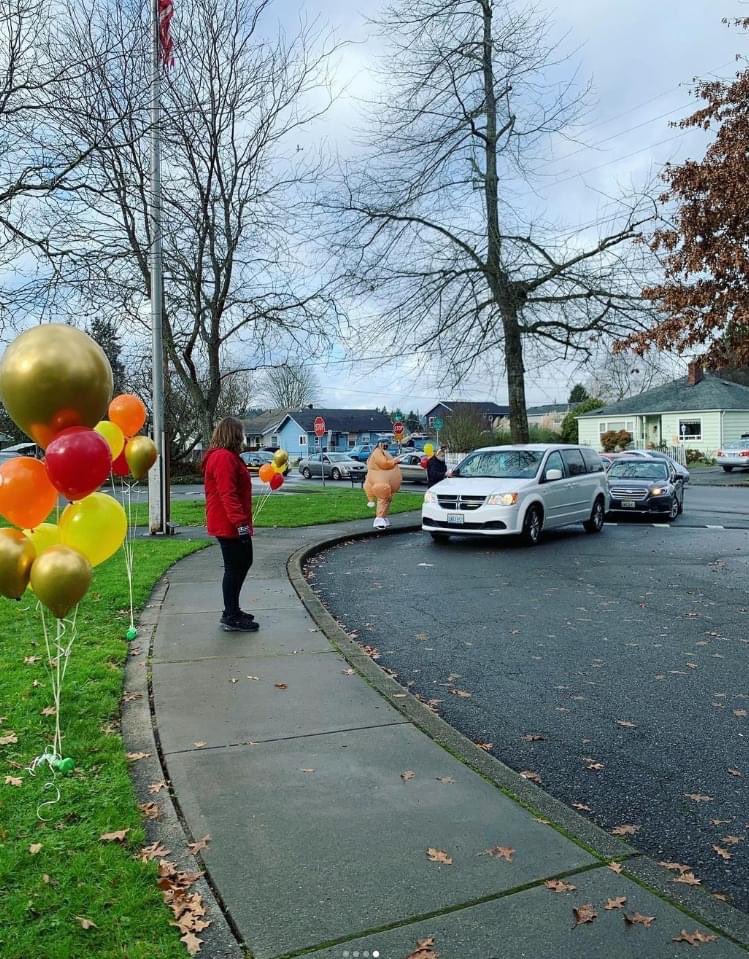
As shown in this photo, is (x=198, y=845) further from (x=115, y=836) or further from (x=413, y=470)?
(x=413, y=470)

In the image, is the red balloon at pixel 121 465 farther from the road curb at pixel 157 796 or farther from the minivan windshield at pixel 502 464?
the minivan windshield at pixel 502 464

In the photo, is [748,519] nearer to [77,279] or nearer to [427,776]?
[77,279]

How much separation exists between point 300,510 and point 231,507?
12586mm

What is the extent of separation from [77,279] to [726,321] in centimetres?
1584

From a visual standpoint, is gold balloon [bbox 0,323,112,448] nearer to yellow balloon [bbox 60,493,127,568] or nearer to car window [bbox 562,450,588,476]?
yellow balloon [bbox 60,493,127,568]

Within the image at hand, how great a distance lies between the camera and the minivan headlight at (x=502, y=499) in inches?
504

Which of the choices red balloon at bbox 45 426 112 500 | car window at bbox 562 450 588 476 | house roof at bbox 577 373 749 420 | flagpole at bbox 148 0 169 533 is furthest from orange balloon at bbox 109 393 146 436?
house roof at bbox 577 373 749 420

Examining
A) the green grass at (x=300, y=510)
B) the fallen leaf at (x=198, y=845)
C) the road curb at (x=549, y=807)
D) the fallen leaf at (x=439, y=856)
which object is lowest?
the road curb at (x=549, y=807)

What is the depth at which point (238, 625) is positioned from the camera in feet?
23.0

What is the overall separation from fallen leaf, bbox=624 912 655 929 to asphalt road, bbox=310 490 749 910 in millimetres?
507

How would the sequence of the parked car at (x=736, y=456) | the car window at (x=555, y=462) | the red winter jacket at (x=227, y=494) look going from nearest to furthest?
the red winter jacket at (x=227, y=494) → the car window at (x=555, y=462) → the parked car at (x=736, y=456)

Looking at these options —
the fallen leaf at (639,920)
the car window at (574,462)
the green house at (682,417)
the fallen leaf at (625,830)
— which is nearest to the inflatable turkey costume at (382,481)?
the car window at (574,462)

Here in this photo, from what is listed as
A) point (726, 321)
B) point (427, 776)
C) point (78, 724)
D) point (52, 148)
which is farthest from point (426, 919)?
point (726, 321)

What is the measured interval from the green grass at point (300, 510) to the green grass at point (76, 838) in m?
10.7
